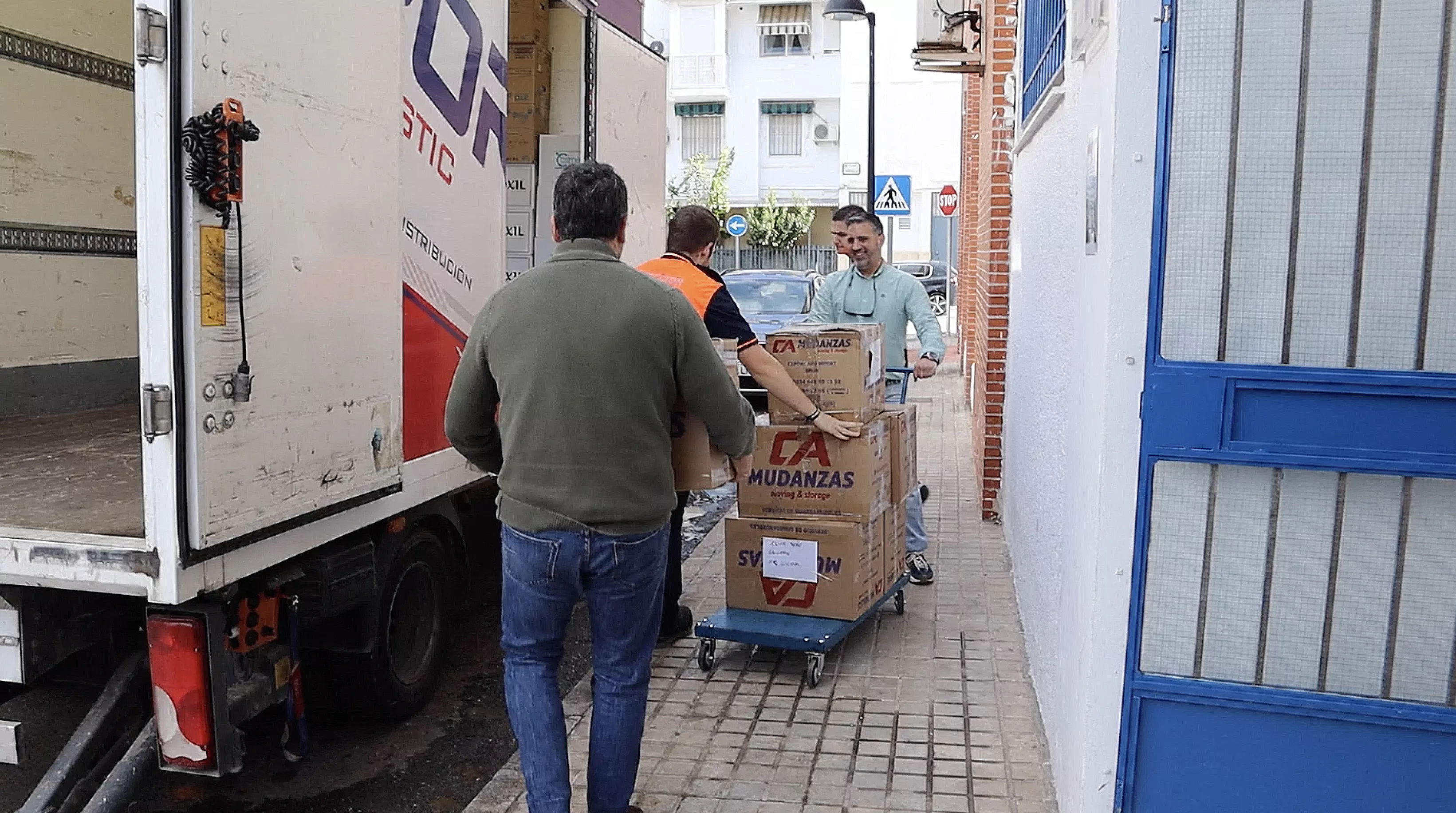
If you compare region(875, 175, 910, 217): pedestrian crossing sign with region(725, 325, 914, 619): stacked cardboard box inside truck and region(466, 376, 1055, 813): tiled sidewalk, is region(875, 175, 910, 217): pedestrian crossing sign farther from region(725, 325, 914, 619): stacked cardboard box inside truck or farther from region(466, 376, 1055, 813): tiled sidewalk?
region(725, 325, 914, 619): stacked cardboard box inside truck

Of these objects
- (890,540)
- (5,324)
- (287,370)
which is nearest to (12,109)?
(5,324)

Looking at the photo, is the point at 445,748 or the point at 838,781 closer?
the point at 838,781

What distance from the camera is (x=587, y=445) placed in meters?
3.00

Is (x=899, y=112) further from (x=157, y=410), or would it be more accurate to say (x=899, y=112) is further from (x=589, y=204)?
(x=157, y=410)

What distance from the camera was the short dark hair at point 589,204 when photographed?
10.2 feet

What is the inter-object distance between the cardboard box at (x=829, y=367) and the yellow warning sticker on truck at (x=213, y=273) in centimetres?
242

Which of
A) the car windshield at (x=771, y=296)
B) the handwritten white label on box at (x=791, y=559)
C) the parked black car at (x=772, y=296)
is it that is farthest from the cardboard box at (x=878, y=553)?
the car windshield at (x=771, y=296)

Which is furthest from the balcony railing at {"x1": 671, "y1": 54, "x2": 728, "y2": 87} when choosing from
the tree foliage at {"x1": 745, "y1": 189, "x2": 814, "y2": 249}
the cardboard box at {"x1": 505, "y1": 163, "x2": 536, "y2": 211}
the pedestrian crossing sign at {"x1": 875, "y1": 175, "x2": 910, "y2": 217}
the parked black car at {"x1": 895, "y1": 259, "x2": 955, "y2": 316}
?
the cardboard box at {"x1": 505, "y1": 163, "x2": 536, "y2": 211}

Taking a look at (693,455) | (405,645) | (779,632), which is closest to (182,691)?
(405,645)

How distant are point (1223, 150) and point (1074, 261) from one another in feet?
3.13

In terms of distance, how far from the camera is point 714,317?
461 centimetres

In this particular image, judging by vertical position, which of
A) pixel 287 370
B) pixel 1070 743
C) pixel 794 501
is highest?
pixel 287 370

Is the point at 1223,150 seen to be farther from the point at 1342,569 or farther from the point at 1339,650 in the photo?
the point at 1339,650

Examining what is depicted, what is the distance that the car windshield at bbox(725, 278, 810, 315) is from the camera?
1430 cm
